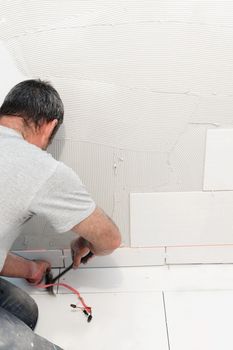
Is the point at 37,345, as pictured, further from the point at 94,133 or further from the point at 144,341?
the point at 94,133

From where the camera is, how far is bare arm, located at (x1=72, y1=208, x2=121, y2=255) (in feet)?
3.52

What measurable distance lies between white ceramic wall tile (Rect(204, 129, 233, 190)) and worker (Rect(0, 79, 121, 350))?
0.49 m

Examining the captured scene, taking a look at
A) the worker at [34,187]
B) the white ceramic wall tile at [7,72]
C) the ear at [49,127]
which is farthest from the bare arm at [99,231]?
the white ceramic wall tile at [7,72]

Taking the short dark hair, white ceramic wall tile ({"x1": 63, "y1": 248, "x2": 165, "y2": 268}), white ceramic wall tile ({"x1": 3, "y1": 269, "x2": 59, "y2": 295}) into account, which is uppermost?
the short dark hair

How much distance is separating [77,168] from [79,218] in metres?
0.44

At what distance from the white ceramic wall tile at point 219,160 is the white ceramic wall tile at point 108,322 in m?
0.53

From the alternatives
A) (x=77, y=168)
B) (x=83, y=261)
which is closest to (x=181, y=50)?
(x=77, y=168)

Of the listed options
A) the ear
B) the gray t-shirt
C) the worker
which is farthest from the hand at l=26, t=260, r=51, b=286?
the ear

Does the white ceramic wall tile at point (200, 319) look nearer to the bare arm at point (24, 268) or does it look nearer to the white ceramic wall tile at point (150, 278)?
the white ceramic wall tile at point (150, 278)

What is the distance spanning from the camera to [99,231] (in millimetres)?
1121

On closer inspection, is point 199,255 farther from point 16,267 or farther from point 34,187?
point 34,187

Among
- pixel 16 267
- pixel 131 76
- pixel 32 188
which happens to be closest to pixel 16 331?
pixel 16 267

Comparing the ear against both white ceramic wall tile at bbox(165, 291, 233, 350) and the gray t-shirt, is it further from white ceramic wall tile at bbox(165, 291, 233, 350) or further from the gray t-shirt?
white ceramic wall tile at bbox(165, 291, 233, 350)

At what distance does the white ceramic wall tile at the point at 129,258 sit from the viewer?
1.62m
